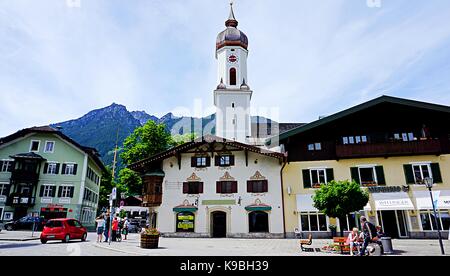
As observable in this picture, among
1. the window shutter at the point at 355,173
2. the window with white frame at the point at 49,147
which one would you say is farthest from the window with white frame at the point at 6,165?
the window shutter at the point at 355,173

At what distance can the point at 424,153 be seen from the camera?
22.9 meters

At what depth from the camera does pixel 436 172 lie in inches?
893

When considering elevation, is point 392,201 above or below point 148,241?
above

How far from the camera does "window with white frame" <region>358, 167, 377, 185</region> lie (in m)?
23.5

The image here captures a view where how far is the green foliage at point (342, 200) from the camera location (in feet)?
52.1

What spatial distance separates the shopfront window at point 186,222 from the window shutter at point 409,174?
58.6 feet

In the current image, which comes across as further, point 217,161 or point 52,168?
point 52,168

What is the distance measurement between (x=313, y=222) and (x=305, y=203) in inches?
63.6

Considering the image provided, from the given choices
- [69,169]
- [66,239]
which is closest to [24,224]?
[69,169]

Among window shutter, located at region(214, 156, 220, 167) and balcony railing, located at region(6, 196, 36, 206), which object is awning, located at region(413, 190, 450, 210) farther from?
balcony railing, located at region(6, 196, 36, 206)

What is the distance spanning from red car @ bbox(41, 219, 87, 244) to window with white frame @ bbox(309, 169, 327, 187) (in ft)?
58.9

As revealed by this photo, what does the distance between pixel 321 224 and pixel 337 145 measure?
662 cm

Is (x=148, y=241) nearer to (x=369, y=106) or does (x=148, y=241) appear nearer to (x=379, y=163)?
(x=379, y=163)
